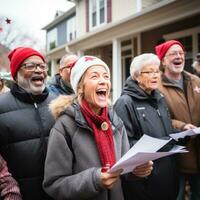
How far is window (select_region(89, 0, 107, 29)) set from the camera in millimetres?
15086

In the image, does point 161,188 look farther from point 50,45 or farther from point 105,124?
point 50,45

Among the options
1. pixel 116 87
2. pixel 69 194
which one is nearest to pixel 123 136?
pixel 69 194

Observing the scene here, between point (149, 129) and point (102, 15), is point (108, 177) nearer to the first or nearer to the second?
point (149, 129)

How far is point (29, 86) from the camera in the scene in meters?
2.70

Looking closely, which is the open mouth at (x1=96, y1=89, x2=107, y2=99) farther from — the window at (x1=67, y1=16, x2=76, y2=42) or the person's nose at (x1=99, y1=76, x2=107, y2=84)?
the window at (x1=67, y1=16, x2=76, y2=42)

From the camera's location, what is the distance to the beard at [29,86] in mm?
2674

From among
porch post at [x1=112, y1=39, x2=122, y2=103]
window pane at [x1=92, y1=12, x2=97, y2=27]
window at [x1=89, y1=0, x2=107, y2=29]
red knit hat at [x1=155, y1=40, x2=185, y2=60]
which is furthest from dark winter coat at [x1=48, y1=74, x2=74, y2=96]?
window pane at [x1=92, y1=12, x2=97, y2=27]

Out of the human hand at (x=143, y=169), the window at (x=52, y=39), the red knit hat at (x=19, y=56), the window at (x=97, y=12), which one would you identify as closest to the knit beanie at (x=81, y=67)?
the red knit hat at (x=19, y=56)

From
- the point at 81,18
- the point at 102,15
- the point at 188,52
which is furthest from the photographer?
the point at 81,18

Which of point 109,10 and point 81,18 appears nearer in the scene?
point 109,10

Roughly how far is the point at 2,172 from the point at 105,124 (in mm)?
757

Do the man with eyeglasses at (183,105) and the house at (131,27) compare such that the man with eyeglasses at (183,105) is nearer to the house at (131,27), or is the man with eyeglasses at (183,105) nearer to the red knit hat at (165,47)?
the red knit hat at (165,47)

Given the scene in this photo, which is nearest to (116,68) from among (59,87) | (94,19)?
(94,19)

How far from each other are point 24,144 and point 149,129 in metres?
1.14
